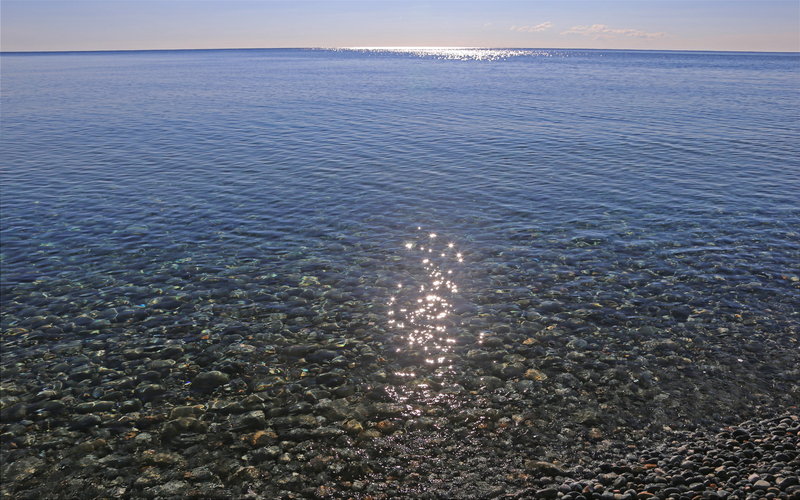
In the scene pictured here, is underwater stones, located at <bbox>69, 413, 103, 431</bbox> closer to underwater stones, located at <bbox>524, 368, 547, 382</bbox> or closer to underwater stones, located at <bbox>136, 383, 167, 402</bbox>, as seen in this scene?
underwater stones, located at <bbox>136, 383, 167, 402</bbox>

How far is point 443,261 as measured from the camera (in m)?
22.1

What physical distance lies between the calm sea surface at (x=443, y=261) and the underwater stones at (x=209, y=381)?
19.4 inches

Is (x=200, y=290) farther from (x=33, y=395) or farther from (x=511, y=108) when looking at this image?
(x=511, y=108)

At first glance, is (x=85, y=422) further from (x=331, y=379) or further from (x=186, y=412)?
(x=331, y=379)

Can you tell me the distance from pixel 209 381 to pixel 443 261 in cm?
1113

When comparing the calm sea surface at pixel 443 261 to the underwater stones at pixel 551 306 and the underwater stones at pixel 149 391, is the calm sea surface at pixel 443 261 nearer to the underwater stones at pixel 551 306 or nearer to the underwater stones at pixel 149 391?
the underwater stones at pixel 551 306

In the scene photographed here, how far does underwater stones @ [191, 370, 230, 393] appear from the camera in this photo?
46.1 feet

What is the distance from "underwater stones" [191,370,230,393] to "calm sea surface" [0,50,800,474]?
49 centimetres

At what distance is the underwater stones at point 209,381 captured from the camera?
46.1 ft

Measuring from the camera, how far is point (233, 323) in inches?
684

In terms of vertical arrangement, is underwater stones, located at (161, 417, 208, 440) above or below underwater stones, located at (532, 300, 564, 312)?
below

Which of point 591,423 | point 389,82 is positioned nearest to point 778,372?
point 591,423

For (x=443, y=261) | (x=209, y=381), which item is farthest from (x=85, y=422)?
(x=443, y=261)

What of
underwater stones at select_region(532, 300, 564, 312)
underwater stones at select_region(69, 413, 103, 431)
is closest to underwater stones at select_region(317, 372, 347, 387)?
underwater stones at select_region(69, 413, 103, 431)
